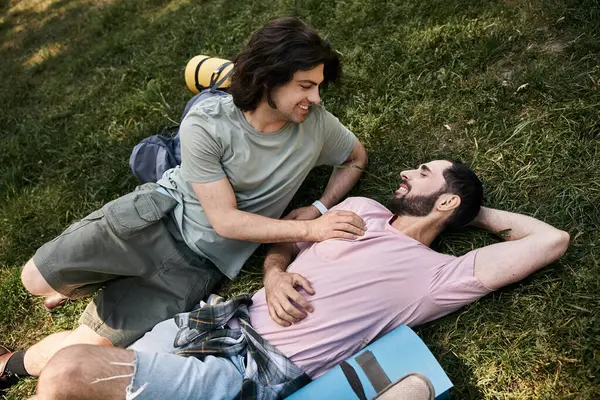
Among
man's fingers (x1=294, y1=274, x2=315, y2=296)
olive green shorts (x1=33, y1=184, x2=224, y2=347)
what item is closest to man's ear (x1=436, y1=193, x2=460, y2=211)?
man's fingers (x1=294, y1=274, x2=315, y2=296)

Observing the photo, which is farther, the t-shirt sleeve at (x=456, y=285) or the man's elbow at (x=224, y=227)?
the man's elbow at (x=224, y=227)

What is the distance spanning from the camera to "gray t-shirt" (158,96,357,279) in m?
3.15

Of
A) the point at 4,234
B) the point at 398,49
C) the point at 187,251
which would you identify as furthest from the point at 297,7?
the point at 4,234

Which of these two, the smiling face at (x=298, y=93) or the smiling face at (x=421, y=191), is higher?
the smiling face at (x=298, y=93)

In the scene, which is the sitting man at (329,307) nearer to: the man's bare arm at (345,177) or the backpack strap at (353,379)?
the backpack strap at (353,379)

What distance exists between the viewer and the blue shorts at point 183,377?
2.52 meters

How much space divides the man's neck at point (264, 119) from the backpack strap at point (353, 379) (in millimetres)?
1479

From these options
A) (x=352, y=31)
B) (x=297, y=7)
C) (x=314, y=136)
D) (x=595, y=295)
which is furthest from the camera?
(x=297, y=7)

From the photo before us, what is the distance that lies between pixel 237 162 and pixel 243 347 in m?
1.10

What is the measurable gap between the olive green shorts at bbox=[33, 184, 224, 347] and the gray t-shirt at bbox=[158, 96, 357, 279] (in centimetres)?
13

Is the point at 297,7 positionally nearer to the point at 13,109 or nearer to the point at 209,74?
the point at 209,74

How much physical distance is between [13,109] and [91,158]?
1.77 metres

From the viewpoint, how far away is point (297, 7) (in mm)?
5504

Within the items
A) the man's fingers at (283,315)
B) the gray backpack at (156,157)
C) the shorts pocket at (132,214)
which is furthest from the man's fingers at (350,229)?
the gray backpack at (156,157)
